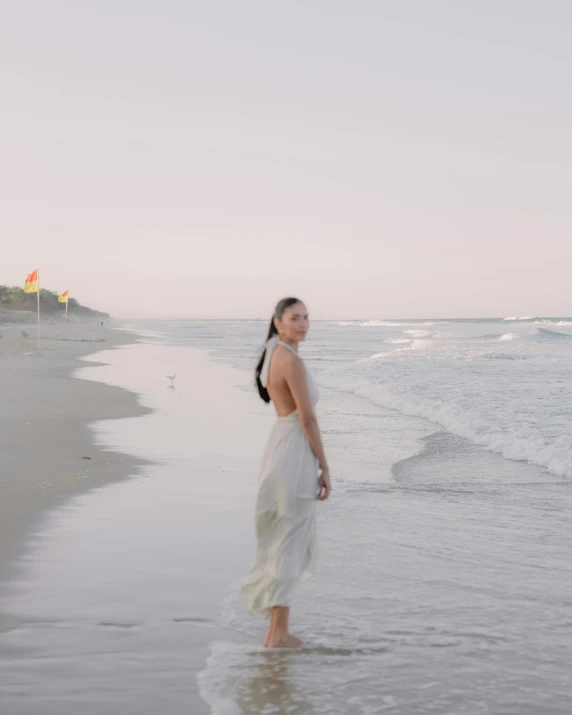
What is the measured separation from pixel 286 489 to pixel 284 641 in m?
0.81

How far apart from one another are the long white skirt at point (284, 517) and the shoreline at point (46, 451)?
1464 millimetres

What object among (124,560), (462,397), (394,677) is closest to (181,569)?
(124,560)

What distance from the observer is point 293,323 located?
3.95m

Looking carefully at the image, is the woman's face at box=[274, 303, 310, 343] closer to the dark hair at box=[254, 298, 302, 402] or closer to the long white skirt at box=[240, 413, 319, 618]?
the dark hair at box=[254, 298, 302, 402]

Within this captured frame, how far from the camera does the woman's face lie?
3953 millimetres

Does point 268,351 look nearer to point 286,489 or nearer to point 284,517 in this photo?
point 286,489

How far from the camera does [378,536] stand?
19.5ft

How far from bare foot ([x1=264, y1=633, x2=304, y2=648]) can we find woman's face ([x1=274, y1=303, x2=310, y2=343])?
157cm

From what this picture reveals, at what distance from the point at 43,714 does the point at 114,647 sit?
686 millimetres

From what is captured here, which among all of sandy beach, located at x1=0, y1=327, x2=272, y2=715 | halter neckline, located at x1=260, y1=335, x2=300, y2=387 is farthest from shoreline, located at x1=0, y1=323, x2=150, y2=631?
halter neckline, located at x1=260, y1=335, x2=300, y2=387

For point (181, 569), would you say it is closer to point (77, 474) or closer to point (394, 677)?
point (394, 677)

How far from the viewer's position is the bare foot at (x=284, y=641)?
3.91 metres

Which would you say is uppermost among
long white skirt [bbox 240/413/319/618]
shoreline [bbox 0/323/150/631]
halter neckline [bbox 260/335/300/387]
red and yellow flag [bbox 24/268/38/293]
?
red and yellow flag [bbox 24/268/38/293]

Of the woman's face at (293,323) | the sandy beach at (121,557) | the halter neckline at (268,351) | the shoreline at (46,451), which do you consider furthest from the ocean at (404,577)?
the woman's face at (293,323)
